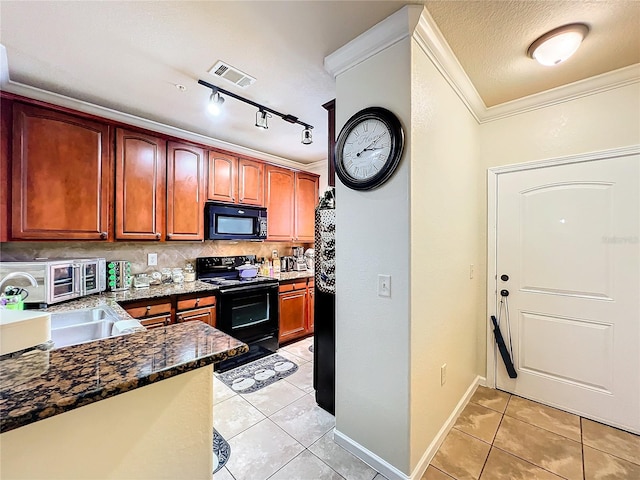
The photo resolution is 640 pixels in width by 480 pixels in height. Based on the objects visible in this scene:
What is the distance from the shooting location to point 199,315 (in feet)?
9.00

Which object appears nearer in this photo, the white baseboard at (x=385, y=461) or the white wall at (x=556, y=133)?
the white baseboard at (x=385, y=461)

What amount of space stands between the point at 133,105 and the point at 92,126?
1.22ft

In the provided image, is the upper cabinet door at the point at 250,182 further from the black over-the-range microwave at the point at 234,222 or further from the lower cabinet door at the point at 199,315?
the lower cabinet door at the point at 199,315

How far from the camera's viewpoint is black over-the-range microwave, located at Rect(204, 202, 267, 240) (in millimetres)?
3121

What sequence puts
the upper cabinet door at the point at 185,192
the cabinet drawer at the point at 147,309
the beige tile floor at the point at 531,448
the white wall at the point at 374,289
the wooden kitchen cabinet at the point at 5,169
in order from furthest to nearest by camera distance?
1. the upper cabinet door at the point at 185,192
2. the cabinet drawer at the point at 147,309
3. the wooden kitchen cabinet at the point at 5,169
4. the beige tile floor at the point at 531,448
5. the white wall at the point at 374,289

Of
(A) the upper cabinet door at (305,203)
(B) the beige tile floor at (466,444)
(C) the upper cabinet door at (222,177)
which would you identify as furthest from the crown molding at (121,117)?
(B) the beige tile floor at (466,444)

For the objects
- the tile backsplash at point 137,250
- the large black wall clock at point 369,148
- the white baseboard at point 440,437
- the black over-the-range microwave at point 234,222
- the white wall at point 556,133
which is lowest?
the white baseboard at point 440,437

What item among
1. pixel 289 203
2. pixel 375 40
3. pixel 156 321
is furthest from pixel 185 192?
pixel 375 40

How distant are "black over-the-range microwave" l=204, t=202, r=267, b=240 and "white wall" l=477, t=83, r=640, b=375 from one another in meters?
2.44

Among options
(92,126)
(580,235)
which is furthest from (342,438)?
(92,126)

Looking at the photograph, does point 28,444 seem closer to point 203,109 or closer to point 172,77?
point 172,77

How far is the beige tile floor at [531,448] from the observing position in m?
1.66

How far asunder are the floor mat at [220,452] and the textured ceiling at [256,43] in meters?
2.52

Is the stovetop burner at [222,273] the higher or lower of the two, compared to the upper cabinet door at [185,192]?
lower
